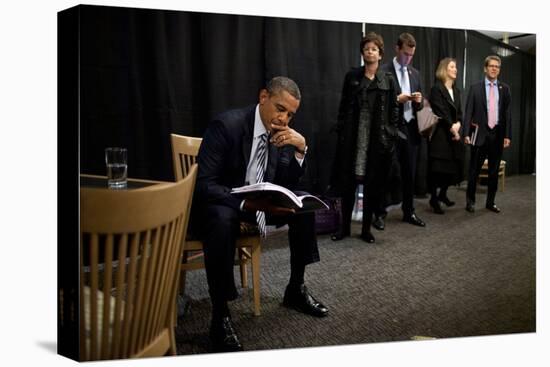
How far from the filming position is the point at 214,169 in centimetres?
231

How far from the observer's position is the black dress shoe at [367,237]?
104 inches

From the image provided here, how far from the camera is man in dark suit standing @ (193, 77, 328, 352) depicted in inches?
90.9

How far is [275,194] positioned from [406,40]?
0.88 meters

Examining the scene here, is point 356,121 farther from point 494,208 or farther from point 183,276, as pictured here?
point 183,276

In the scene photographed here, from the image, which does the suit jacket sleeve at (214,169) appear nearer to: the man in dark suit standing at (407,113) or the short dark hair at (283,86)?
the short dark hair at (283,86)

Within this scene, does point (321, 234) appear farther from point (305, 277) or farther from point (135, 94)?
point (135, 94)

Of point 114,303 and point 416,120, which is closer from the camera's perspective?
point 114,303

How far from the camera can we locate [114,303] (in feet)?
5.53

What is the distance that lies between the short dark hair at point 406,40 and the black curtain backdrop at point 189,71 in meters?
0.03

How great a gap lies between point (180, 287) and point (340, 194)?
29.0 inches

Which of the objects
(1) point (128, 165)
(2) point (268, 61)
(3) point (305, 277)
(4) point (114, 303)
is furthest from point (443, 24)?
(4) point (114, 303)

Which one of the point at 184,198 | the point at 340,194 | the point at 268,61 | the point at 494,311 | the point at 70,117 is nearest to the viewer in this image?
the point at 184,198

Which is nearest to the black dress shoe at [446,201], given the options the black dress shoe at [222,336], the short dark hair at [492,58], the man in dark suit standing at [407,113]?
the man in dark suit standing at [407,113]

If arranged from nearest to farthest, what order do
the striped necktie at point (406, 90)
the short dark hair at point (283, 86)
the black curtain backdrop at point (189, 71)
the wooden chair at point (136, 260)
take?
the wooden chair at point (136, 260), the black curtain backdrop at point (189, 71), the short dark hair at point (283, 86), the striped necktie at point (406, 90)
